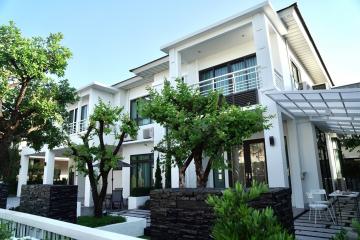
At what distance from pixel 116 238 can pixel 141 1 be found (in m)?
8.93

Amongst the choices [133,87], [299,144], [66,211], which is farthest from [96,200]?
[133,87]

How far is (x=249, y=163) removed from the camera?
11.6 meters

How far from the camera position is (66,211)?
718cm

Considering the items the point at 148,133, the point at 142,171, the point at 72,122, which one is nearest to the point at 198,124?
the point at 148,133

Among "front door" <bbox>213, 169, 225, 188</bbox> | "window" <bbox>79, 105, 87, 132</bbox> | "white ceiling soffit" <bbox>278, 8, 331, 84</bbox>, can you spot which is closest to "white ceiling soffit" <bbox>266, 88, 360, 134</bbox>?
"white ceiling soffit" <bbox>278, 8, 331, 84</bbox>

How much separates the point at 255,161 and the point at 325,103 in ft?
13.5

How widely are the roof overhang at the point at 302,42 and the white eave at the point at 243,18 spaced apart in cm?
33

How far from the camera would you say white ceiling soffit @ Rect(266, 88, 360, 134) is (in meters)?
7.22

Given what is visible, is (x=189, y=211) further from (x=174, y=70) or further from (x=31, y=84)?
(x=174, y=70)

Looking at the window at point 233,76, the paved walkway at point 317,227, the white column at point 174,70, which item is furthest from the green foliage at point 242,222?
the white column at point 174,70

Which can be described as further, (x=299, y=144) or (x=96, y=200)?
(x=299, y=144)

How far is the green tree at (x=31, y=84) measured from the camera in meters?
7.60

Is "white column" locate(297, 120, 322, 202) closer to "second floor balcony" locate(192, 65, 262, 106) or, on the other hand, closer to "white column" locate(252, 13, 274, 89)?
"second floor balcony" locate(192, 65, 262, 106)

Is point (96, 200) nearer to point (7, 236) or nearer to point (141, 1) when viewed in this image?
point (7, 236)
